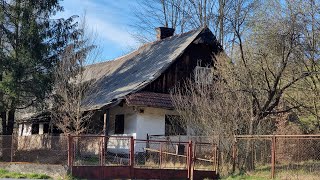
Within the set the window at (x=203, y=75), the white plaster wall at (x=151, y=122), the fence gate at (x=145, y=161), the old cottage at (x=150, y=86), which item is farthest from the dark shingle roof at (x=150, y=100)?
the fence gate at (x=145, y=161)

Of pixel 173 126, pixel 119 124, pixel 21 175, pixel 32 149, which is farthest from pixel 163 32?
pixel 21 175

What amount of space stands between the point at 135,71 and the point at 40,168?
12.1 m

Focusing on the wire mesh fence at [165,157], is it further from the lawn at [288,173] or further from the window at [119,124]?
the window at [119,124]

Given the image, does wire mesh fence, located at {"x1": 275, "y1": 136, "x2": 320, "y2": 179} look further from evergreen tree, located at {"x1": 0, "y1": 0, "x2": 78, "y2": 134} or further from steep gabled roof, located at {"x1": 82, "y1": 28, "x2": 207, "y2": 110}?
evergreen tree, located at {"x1": 0, "y1": 0, "x2": 78, "y2": 134}

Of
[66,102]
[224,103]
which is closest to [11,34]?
[66,102]

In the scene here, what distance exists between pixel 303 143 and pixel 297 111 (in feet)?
5.74

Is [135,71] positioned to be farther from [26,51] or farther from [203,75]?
[26,51]

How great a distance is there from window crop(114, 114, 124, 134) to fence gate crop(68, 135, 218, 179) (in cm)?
359

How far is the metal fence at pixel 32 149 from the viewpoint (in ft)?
61.8

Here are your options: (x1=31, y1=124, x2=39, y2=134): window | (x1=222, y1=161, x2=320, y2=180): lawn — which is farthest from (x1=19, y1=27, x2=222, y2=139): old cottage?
(x1=222, y1=161, x2=320, y2=180): lawn

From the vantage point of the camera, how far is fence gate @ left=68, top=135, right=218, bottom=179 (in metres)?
15.1

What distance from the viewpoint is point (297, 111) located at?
19.5 meters

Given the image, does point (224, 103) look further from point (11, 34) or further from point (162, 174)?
point (11, 34)

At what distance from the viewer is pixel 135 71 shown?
27.1 m
